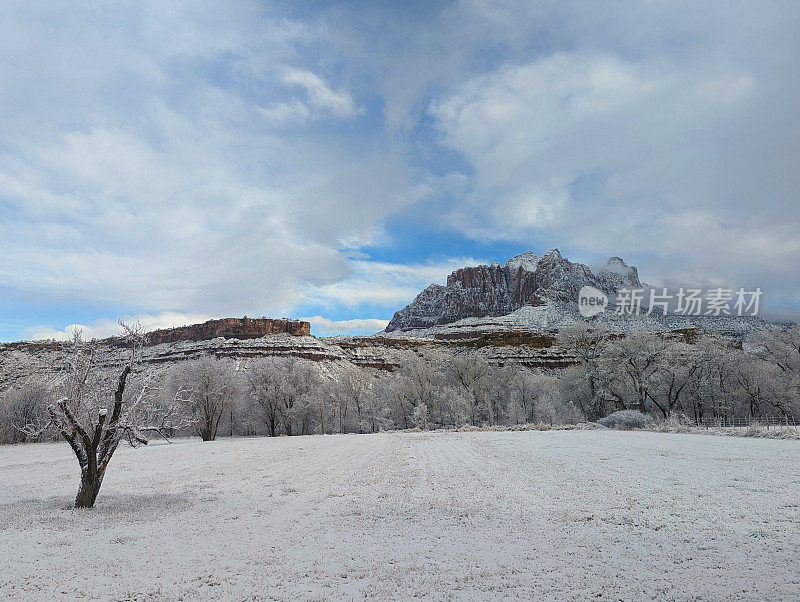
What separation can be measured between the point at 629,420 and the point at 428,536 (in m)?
36.3

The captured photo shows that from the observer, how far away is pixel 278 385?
54.5 meters

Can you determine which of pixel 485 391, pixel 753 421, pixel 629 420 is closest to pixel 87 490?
pixel 629 420

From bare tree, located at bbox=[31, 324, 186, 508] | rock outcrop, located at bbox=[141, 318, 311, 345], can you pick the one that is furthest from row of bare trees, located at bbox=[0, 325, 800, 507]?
rock outcrop, located at bbox=[141, 318, 311, 345]

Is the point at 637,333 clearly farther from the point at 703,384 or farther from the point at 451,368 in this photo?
the point at 451,368

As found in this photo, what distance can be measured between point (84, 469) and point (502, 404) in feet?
202

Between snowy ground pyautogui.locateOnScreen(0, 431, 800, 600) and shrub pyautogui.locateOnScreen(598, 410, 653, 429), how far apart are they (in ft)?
79.7

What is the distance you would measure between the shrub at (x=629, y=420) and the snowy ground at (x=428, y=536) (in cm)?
2430

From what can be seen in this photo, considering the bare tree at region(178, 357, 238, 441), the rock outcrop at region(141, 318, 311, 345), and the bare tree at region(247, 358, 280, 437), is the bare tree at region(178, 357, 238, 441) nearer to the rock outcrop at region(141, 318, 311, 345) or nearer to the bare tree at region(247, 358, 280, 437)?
the bare tree at region(247, 358, 280, 437)

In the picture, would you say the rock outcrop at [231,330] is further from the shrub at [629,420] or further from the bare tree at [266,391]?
the shrub at [629,420]

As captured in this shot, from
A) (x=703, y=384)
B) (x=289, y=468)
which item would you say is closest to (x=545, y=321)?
(x=703, y=384)

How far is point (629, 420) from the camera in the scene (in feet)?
123

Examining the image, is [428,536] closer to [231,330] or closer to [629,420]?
[629,420]

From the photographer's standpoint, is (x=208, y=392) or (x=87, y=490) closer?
(x=87, y=490)

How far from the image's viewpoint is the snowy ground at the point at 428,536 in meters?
5.51
